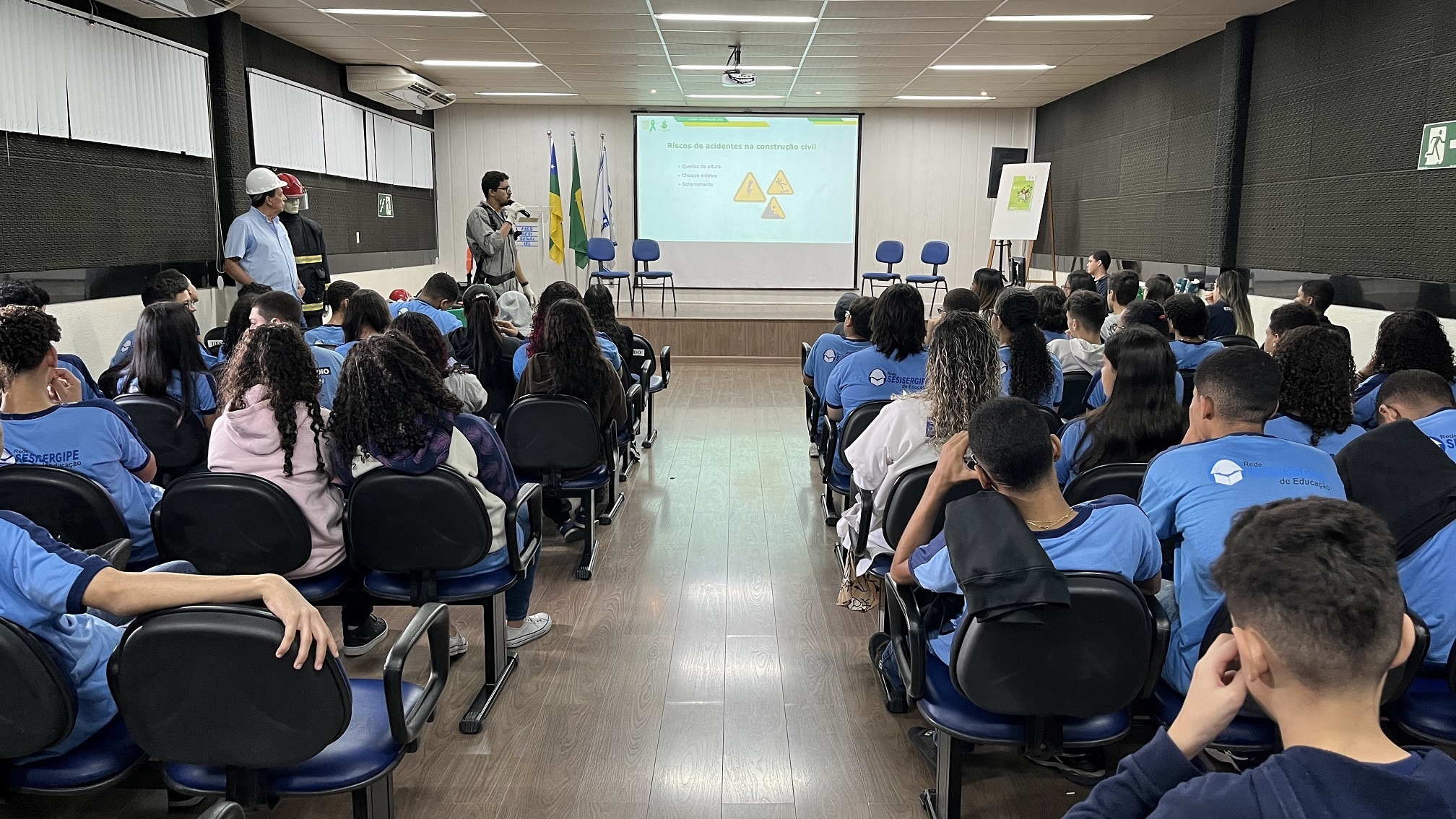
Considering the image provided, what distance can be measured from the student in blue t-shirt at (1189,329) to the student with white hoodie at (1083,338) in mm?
319

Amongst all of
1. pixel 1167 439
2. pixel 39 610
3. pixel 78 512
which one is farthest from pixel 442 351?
pixel 1167 439

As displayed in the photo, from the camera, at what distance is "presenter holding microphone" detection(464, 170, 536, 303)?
7051mm

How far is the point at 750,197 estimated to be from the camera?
1253 centimetres

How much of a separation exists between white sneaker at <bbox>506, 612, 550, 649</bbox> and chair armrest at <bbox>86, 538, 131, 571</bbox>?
1.29m

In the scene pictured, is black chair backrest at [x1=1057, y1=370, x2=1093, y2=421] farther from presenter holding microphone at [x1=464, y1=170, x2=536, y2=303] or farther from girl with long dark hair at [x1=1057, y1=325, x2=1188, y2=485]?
presenter holding microphone at [x1=464, y1=170, x2=536, y2=303]

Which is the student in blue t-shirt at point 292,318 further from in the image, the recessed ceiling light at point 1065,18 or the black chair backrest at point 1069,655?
the recessed ceiling light at point 1065,18

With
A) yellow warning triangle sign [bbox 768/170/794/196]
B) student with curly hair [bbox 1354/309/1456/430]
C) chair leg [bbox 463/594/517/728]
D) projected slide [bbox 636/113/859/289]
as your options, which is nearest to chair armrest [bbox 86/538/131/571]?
chair leg [bbox 463/594/517/728]

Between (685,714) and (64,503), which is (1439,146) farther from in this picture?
(64,503)

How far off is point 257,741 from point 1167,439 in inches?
93.5

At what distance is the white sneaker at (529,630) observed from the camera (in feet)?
11.0

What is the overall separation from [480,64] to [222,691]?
8795 millimetres

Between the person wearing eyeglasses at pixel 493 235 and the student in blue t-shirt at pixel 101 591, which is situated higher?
the person wearing eyeglasses at pixel 493 235

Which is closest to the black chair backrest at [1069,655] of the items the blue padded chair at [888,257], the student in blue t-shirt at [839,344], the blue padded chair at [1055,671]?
the blue padded chair at [1055,671]

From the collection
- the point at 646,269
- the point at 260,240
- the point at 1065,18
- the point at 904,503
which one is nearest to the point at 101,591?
the point at 904,503
